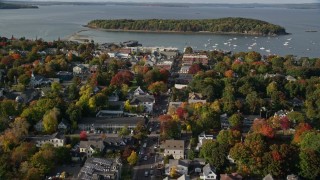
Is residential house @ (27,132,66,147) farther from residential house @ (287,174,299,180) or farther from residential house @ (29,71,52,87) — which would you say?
residential house @ (29,71,52,87)

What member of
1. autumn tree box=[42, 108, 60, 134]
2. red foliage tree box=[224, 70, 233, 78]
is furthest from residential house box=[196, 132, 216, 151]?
red foliage tree box=[224, 70, 233, 78]

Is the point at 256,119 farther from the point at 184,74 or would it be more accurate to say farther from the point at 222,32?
the point at 222,32

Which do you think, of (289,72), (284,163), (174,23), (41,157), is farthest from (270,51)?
(41,157)

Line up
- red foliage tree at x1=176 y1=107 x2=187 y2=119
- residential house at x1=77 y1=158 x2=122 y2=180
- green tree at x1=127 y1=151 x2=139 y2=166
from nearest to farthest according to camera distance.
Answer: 1. residential house at x1=77 y1=158 x2=122 y2=180
2. green tree at x1=127 y1=151 x2=139 y2=166
3. red foliage tree at x1=176 y1=107 x2=187 y2=119

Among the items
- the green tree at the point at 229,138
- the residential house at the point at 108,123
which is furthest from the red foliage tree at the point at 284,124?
the residential house at the point at 108,123

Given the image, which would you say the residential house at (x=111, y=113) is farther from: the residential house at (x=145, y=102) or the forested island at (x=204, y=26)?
the forested island at (x=204, y=26)

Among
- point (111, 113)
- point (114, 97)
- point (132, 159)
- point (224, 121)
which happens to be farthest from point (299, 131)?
point (114, 97)
